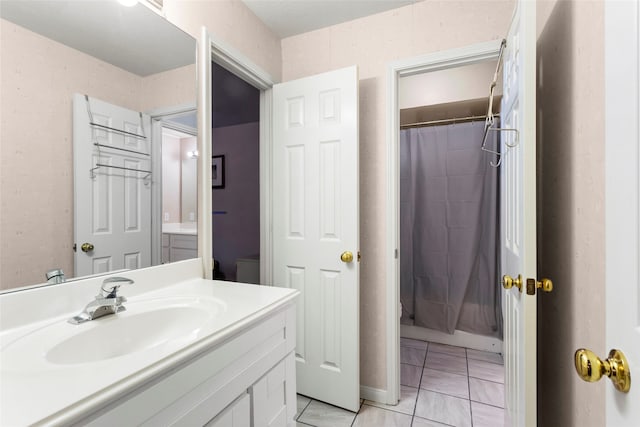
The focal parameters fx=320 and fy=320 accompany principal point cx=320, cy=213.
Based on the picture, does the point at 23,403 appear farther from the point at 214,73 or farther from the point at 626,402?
the point at 214,73

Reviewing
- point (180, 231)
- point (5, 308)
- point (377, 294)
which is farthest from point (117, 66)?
point (377, 294)

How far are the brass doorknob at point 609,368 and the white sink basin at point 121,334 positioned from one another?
2.62 ft

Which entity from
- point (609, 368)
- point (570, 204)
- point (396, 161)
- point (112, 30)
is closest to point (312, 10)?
point (396, 161)

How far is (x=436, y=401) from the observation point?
193 centimetres

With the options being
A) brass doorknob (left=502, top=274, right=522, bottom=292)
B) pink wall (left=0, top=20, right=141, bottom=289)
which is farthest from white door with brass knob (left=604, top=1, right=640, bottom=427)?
pink wall (left=0, top=20, right=141, bottom=289)

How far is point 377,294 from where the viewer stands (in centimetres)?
196

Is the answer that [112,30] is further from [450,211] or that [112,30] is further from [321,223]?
[450,211]

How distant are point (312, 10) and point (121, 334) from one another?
1.89 metres

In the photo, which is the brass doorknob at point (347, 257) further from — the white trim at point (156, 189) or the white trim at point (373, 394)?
the white trim at point (156, 189)

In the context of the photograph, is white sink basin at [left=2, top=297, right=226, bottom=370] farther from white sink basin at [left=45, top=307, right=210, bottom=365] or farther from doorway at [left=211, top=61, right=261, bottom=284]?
doorway at [left=211, top=61, right=261, bottom=284]

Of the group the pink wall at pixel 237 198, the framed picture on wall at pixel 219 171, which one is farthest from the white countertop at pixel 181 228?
the framed picture on wall at pixel 219 171

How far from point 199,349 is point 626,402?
0.80m

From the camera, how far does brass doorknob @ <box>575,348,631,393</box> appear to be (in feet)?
1.60

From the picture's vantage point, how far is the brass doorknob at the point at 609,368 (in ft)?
1.60
